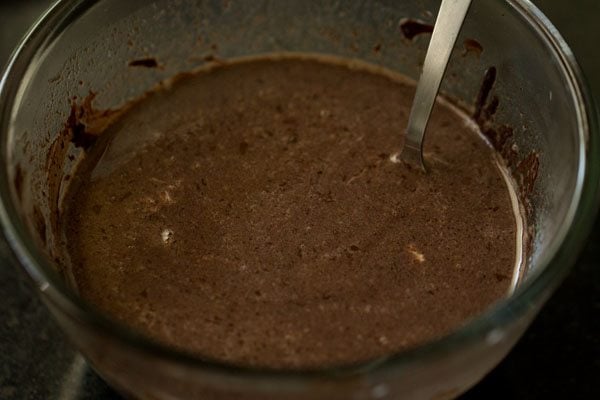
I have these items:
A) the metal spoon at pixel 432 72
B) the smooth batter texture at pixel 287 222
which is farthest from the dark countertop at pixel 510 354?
the metal spoon at pixel 432 72

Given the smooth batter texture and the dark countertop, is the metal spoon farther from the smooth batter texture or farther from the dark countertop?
the dark countertop

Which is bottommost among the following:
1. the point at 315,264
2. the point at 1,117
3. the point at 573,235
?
the point at 315,264

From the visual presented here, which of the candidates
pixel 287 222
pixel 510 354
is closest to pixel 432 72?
pixel 287 222

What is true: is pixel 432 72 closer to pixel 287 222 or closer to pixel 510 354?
pixel 287 222

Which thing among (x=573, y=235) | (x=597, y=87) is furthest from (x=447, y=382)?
(x=597, y=87)

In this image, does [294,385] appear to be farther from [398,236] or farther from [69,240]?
[69,240]

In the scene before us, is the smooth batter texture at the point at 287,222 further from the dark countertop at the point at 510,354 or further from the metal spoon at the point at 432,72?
the dark countertop at the point at 510,354
